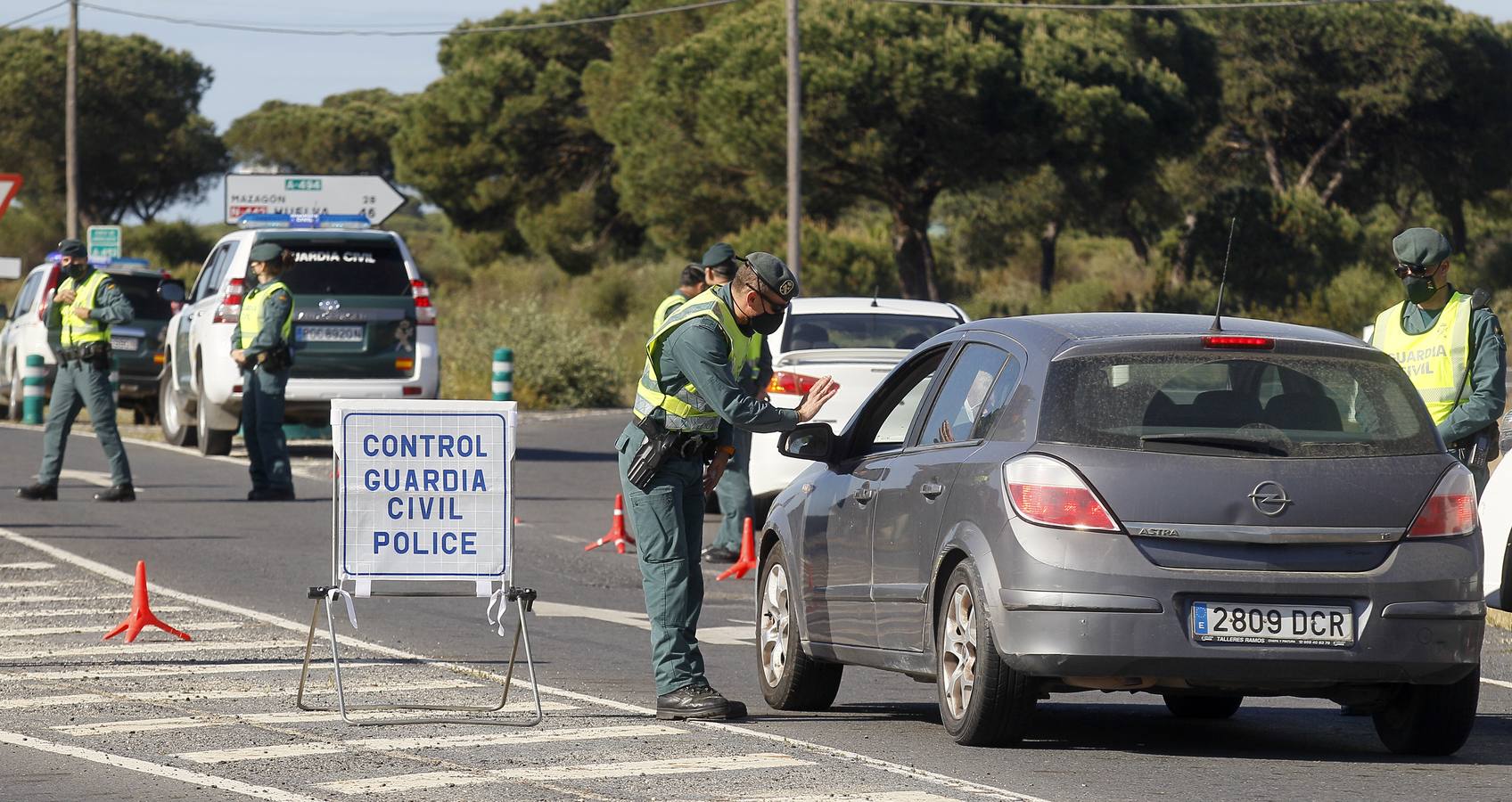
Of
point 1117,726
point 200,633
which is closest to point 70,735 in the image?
point 200,633

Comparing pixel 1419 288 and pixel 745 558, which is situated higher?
pixel 1419 288

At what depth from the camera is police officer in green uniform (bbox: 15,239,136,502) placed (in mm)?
16359

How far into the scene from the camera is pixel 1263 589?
6875mm

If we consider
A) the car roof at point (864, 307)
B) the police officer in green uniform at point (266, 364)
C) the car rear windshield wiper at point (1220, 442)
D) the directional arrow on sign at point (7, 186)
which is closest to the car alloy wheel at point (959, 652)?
the car rear windshield wiper at point (1220, 442)

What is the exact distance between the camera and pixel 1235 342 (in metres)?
7.29

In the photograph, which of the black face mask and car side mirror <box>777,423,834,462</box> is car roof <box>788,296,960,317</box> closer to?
the black face mask

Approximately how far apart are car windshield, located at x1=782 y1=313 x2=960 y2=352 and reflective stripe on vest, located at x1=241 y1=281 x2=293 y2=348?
153 inches

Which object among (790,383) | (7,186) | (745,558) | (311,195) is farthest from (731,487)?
(311,195)

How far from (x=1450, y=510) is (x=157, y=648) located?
5.78 metres

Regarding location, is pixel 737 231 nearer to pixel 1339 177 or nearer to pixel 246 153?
pixel 1339 177

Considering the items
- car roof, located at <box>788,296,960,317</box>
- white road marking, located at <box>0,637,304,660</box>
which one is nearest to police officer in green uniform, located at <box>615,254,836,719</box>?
white road marking, located at <box>0,637,304,660</box>

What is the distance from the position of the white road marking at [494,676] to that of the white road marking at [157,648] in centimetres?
17

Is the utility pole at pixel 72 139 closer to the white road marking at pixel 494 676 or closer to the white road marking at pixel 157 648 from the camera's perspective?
the white road marking at pixel 494 676

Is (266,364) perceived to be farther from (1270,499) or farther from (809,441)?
(1270,499)
